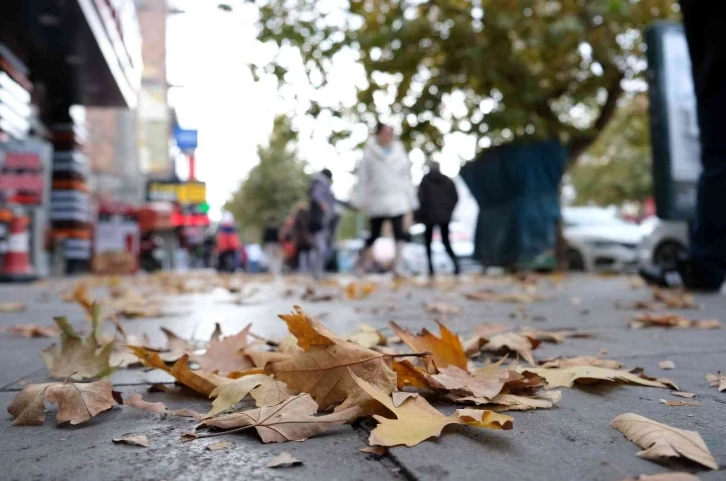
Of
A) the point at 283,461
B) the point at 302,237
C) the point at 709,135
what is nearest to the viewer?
the point at 283,461

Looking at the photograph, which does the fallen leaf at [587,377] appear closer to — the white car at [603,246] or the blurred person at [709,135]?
the blurred person at [709,135]

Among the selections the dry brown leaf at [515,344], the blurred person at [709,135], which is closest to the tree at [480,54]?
the blurred person at [709,135]

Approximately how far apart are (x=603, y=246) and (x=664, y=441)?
43.4ft

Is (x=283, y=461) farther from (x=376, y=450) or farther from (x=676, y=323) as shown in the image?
(x=676, y=323)

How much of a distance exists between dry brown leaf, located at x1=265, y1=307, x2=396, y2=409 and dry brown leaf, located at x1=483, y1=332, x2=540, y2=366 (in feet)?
2.58

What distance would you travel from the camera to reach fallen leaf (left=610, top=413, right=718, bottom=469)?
3.62ft

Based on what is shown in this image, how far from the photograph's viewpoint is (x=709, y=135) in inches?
176

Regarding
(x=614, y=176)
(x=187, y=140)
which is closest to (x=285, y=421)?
(x=187, y=140)

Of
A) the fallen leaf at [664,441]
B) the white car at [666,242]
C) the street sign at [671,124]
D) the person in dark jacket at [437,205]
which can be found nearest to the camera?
the fallen leaf at [664,441]

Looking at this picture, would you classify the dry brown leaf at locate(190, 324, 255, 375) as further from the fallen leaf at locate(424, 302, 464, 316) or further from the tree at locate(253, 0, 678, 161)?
the tree at locate(253, 0, 678, 161)

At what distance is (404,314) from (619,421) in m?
2.65

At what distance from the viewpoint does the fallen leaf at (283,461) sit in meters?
1.14

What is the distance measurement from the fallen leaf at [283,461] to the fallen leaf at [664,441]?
0.58m

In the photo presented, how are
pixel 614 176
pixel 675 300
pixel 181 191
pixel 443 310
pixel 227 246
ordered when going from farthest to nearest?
pixel 614 176 → pixel 181 191 → pixel 227 246 → pixel 675 300 → pixel 443 310
